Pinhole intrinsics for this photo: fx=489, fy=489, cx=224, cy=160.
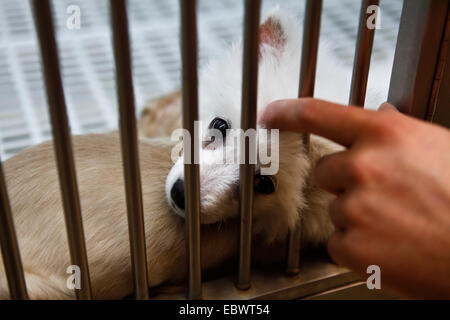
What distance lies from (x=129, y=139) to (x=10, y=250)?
0.19 meters

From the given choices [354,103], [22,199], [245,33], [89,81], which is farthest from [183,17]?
[89,81]

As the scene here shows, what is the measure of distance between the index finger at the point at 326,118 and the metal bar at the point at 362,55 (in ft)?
0.34

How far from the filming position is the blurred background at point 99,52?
51.6 inches

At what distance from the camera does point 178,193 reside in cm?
71

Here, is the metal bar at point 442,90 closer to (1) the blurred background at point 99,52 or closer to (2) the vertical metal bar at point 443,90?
(2) the vertical metal bar at point 443,90

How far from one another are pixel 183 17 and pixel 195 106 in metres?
0.10

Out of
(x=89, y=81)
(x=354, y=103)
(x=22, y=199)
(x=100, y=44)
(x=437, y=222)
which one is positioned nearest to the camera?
(x=437, y=222)

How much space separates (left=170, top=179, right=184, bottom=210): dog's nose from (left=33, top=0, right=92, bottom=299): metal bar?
0.17 metres

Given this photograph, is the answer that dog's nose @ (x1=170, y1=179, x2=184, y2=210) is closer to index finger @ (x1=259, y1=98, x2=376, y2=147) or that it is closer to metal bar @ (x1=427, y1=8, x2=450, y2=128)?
index finger @ (x1=259, y1=98, x2=376, y2=147)

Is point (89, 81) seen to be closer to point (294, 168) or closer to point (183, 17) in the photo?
point (294, 168)

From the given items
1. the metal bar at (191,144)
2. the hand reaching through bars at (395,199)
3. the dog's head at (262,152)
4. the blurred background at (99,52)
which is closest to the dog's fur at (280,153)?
the dog's head at (262,152)

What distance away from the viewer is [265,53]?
0.82 metres

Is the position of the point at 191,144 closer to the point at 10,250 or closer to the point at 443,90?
the point at 10,250

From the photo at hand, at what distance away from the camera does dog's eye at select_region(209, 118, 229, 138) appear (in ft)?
2.63
